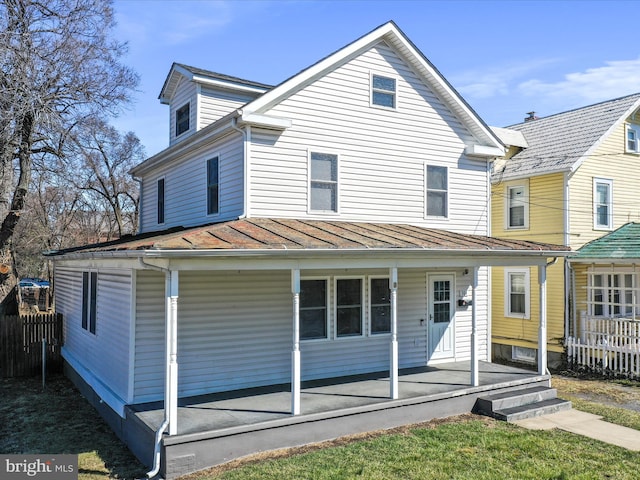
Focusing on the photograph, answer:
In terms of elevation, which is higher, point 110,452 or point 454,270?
point 454,270

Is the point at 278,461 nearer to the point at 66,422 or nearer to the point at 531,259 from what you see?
the point at 66,422

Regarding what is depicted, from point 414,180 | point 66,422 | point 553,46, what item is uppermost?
point 553,46

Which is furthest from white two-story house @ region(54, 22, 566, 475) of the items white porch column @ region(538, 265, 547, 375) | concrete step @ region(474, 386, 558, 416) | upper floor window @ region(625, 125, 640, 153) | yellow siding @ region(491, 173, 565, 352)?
upper floor window @ region(625, 125, 640, 153)

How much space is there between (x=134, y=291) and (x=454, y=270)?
7853 millimetres

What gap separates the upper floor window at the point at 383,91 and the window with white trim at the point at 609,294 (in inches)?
341

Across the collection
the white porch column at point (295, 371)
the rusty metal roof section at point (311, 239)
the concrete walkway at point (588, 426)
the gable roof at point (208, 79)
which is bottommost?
the concrete walkway at point (588, 426)

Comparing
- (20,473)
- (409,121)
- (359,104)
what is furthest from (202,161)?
(20,473)

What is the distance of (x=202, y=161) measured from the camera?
12.3 meters

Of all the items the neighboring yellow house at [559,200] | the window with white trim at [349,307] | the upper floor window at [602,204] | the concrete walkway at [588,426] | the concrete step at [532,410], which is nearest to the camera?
the concrete walkway at [588,426]

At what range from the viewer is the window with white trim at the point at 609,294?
1582 centimetres

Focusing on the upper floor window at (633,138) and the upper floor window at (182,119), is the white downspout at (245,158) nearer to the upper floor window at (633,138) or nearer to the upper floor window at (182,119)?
the upper floor window at (182,119)

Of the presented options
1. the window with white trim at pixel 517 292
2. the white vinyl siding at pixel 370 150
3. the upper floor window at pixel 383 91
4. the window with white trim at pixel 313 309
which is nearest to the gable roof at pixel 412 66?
the white vinyl siding at pixel 370 150

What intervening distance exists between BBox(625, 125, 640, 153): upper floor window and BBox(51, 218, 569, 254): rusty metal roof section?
880cm

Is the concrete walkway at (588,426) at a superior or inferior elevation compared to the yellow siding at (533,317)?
inferior
